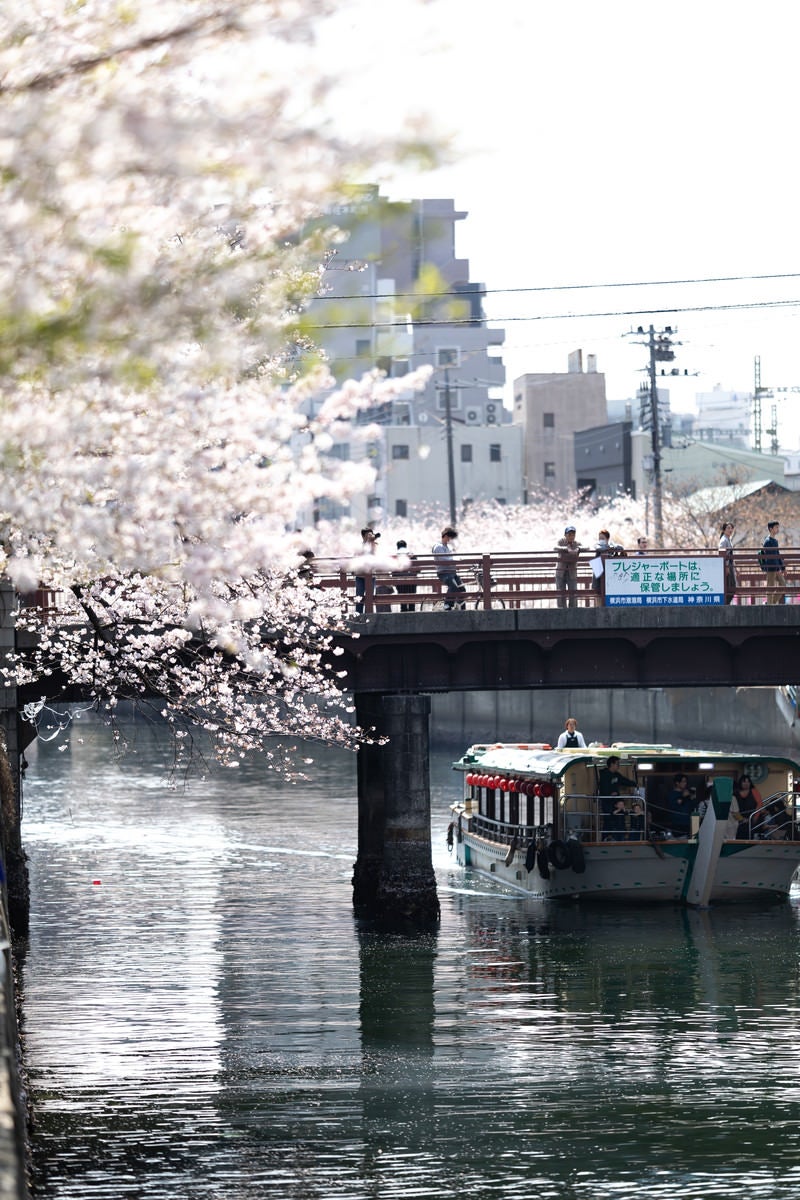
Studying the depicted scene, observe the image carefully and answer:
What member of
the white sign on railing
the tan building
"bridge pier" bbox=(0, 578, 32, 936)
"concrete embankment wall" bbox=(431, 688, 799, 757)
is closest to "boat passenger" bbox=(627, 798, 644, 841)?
the white sign on railing

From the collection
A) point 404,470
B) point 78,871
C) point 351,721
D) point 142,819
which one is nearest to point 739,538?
point 351,721

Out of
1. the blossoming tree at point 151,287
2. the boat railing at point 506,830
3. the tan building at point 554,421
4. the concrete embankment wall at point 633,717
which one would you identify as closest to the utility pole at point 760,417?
the tan building at point 554,421

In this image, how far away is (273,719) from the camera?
2928cm

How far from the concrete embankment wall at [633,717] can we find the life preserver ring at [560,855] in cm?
1981

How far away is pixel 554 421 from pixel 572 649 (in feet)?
284

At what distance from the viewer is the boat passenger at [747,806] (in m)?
38.8

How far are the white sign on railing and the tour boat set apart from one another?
415 centimetres

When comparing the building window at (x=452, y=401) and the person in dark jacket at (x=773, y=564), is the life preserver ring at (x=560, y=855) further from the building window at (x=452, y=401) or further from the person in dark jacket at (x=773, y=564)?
the building window at (x=452, y=401)

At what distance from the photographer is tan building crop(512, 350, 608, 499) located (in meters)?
121

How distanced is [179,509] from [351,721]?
81.1m

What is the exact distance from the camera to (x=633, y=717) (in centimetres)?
7331

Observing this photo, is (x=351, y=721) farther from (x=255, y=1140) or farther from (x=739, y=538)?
(x=255, y=1140)

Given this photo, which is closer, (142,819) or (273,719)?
(273,719)

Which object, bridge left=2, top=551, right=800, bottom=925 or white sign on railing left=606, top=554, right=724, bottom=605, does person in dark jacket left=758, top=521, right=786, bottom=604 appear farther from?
white sign on railing left=606, top=554, right=724, bottom=605
